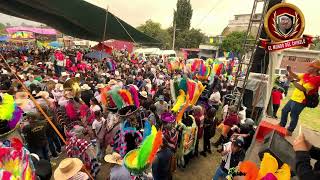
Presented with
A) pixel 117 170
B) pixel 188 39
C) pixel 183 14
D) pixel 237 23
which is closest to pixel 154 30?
pixel 183 14

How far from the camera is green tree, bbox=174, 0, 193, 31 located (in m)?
59.9

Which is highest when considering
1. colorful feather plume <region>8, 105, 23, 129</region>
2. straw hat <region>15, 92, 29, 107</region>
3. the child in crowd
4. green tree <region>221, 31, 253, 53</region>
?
green tree <region>221, 31, 253, 53</region>

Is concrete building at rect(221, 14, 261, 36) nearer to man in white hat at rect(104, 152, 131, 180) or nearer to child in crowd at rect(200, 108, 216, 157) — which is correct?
child in crowd at rect(200, 108, 216, 157)

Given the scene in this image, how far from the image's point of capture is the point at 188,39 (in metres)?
57.6

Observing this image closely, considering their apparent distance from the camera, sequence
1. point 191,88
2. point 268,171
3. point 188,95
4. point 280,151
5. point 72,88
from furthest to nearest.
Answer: point 72,88 → point 191,88 → point 188,95 → point 280,151 → point 268,171

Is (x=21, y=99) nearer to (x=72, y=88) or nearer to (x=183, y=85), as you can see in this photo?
(x=72, y=88)

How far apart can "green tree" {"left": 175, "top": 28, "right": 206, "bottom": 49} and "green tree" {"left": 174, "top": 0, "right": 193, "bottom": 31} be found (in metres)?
2.83

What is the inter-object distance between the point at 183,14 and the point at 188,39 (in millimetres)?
7518

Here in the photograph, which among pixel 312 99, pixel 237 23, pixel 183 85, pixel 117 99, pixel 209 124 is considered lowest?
pixel 209 124

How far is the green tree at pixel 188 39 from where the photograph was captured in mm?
57562

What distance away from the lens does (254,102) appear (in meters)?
8.59

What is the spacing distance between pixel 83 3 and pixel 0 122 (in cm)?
296

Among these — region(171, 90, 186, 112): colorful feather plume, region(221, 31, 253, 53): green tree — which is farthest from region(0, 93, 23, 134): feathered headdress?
region(221, 31, 253, 53): green tree

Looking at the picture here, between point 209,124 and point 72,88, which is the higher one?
point 72,88
